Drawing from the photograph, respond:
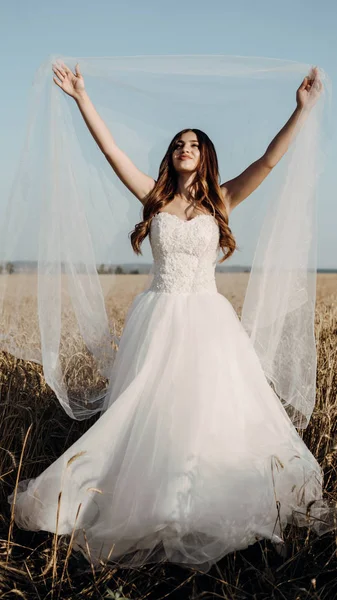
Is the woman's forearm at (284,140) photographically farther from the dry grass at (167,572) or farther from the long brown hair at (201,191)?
the dry grass at (167,572)

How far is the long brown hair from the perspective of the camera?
4.02 metres

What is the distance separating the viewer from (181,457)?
323cm

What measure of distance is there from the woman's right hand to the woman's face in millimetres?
726

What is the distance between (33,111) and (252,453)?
2.51 m

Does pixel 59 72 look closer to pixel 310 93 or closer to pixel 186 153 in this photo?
pixel 186 153

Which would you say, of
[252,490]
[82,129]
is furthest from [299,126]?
[252,490]

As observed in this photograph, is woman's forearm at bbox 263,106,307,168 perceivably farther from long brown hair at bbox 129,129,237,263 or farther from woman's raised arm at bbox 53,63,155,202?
woman's raised arm at bbox 53,63,155,202

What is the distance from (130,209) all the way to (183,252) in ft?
2.61

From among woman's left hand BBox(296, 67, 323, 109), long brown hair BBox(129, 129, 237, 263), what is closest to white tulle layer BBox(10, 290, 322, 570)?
long brown hair BBox(129, 129, 237, 263)

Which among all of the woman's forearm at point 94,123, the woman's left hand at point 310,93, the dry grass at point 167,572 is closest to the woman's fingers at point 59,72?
the woman's forearm at point 94,123

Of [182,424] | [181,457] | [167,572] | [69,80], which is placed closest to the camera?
[167,572]

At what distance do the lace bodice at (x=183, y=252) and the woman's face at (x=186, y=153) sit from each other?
0.34 metres

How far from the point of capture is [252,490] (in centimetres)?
316

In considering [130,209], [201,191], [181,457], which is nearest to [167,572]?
[181,457]
